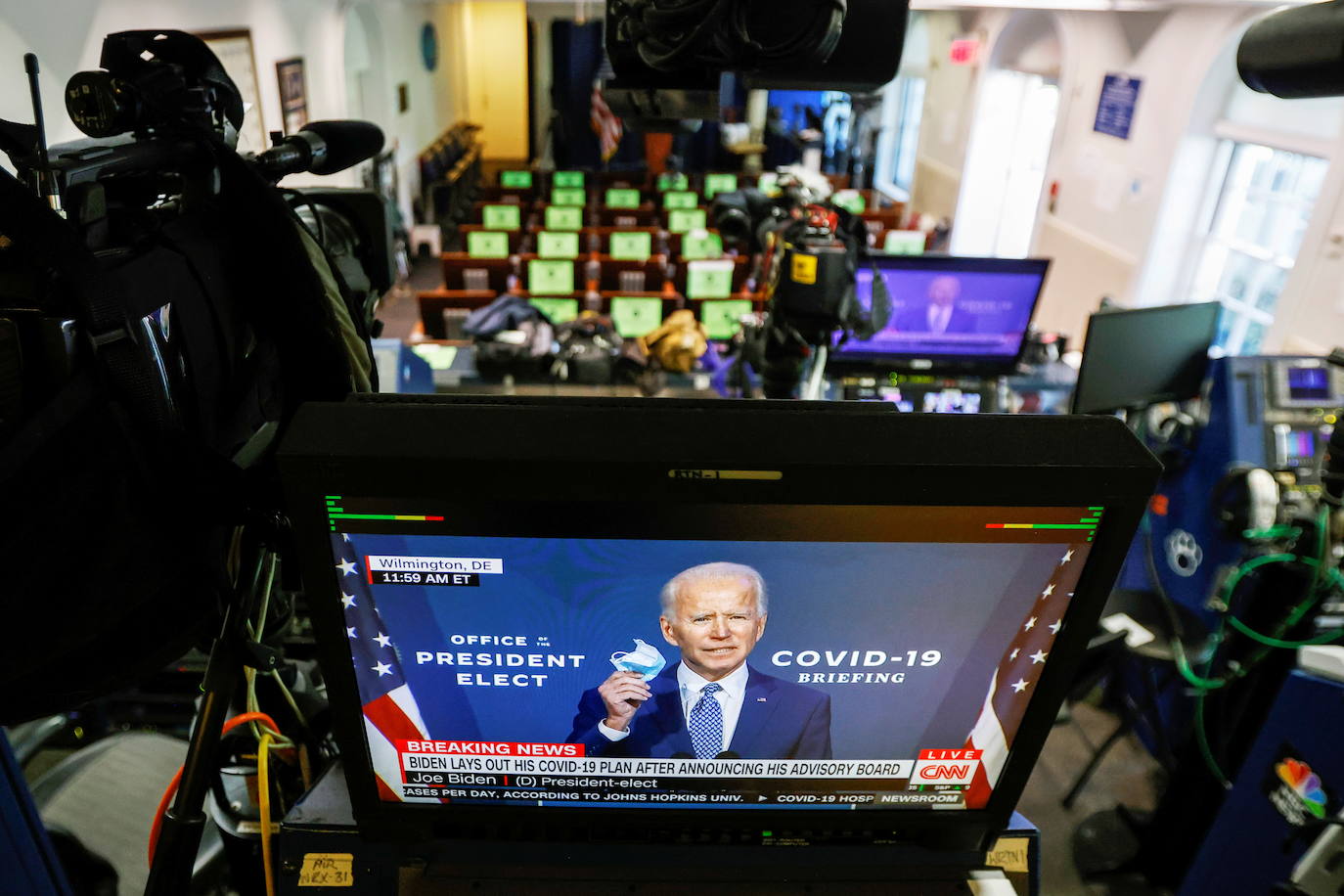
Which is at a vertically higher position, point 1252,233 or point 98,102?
point 98,102

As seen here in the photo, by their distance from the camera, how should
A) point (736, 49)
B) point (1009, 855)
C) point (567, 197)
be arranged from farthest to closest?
point (567, 197)
point (736, 49)
point (1009, 855)

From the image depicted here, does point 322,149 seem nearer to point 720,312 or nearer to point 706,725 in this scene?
point 706,725

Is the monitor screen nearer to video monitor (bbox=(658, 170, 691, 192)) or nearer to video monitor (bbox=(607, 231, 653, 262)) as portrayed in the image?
video monitor (bbox=(607, 231, 653, 262))

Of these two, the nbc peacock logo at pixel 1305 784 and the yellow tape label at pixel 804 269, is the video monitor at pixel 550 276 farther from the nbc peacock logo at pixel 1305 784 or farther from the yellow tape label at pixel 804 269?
the nbc peacock logo at pixel 1305 784

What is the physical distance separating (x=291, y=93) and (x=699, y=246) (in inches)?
128

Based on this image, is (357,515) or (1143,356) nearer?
(357,515)

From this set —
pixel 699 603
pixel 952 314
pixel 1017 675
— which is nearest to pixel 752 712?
pixel 699 603

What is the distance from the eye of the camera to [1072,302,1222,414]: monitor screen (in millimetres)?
2555

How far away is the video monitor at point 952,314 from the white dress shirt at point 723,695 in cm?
197

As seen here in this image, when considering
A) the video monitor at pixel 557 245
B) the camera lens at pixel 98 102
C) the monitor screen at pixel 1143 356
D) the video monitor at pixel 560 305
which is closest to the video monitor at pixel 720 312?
the video monitor at pixel 560 305

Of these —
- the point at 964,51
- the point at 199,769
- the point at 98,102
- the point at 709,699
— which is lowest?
the point at 199,769

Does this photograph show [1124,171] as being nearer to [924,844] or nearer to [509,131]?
[924,844]

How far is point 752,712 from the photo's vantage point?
773mm

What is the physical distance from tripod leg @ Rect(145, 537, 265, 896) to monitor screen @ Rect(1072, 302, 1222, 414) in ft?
8.07
